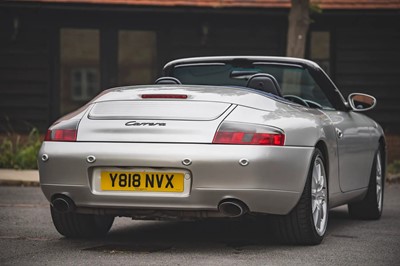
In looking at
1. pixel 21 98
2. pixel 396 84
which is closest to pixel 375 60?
pixel 396 84

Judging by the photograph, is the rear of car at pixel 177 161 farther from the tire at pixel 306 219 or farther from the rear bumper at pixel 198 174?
the tire at pixel 306 219

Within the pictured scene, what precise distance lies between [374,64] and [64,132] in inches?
529

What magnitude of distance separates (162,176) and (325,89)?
232 centimetres

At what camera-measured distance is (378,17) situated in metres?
19.0

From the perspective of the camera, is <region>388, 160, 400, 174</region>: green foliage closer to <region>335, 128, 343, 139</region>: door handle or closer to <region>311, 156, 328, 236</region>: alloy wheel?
<region>335, 128, 343, 139</region>: door handle

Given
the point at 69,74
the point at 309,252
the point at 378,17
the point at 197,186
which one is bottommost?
the point at 69,74

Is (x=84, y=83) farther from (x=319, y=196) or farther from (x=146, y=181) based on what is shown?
(x=146, y=181)

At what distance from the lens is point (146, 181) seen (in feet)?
20.4

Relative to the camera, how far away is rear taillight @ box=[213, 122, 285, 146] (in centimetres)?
621

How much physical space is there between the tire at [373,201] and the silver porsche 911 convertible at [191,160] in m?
1.52

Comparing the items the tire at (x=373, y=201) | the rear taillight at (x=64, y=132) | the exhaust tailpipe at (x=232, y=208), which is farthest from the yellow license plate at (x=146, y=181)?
the tire at (x=373, y=201)

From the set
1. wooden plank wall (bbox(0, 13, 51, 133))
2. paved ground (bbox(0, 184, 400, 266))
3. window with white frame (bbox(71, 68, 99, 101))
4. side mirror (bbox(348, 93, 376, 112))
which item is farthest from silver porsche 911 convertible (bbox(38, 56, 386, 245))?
window with white frame (bbox(71, 68, 99, 101))

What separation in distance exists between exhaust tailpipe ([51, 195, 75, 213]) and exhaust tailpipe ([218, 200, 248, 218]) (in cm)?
97

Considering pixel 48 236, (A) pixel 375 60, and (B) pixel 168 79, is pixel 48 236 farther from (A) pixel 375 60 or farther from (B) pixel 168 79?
(A) pixel 375 60
